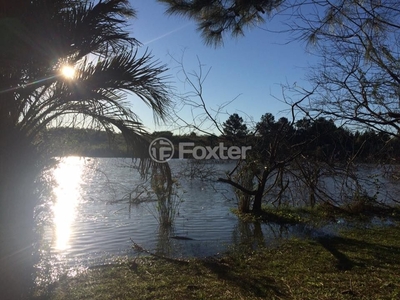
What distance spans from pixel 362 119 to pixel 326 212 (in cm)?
623

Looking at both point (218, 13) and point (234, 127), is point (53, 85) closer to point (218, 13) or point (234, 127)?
point (218, 13)

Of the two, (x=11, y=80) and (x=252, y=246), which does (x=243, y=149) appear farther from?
(x=11, y=80)

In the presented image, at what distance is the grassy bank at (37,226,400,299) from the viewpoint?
451cm

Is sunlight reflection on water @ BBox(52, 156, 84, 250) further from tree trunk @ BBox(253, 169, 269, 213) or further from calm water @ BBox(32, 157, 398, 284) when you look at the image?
tree trunk @ BBox(253, 169, 269, 213)

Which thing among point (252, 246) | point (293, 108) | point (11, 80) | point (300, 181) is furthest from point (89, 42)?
point (300, 181)

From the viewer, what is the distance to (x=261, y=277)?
5273 millimetres

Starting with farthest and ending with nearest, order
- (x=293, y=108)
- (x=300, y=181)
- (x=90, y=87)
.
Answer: (x=300, y=181) → (x=293, y=108) → (x=90, y=87)

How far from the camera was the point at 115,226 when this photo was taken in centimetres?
1037

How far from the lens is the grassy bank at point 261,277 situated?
4.51m
